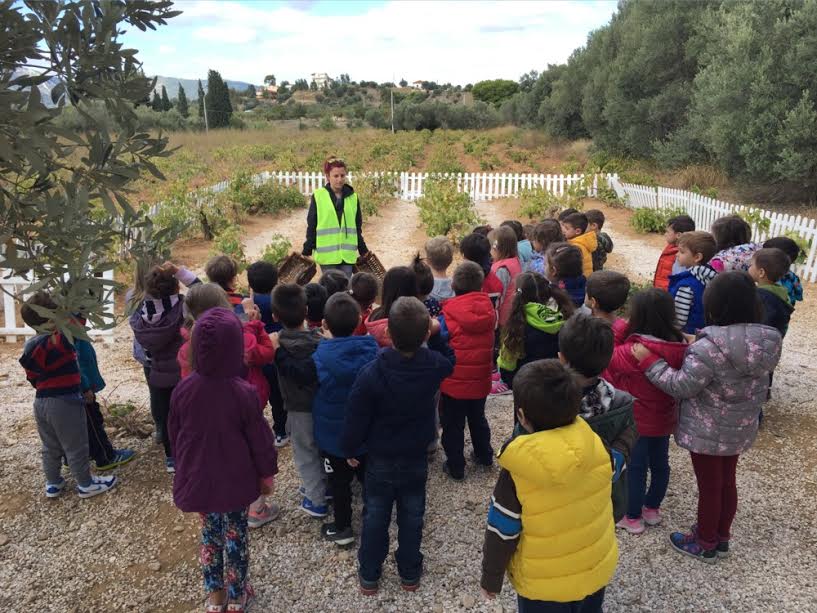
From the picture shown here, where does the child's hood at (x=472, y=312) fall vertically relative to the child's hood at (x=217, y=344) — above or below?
below

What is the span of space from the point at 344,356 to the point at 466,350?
2.99 feet

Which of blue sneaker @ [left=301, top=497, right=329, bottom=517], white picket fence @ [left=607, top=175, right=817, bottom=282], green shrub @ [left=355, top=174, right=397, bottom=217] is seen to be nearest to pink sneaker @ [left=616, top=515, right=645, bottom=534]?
blue sneaker @ [left=301, top=497, right=329, bottom=517]

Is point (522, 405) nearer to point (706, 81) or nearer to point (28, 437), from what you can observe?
point (28, 437)

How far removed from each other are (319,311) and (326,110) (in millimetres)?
60277

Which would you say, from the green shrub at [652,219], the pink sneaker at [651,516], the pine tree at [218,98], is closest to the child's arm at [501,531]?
the pink sneaker at [651,516]

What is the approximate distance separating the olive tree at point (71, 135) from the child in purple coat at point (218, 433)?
62cm

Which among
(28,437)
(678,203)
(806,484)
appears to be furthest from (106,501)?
(678,203)

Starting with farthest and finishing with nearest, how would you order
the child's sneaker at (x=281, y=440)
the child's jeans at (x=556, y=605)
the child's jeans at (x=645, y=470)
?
the child's sneaker at (x=281, y=440) → the child's jeans at (x=645, y=470) → the child's jeans at (x=556, y=605)

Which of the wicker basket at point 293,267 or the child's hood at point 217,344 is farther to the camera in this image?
the wicker basket at point 293,267

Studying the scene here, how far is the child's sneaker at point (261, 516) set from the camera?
11.0ft

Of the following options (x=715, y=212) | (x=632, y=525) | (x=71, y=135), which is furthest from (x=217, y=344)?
(x=715, y=212)

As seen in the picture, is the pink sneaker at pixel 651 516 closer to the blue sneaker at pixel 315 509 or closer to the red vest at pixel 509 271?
the red vest at pixel 509 271

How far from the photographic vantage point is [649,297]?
2.85 metres

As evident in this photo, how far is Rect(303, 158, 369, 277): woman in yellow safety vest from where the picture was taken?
5.60 metres
